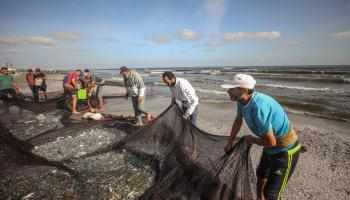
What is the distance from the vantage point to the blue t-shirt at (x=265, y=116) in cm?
220

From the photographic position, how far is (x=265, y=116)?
2197mm

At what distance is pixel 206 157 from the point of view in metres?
3.63

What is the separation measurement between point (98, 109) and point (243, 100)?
28.7 feet

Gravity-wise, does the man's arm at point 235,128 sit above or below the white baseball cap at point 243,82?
below

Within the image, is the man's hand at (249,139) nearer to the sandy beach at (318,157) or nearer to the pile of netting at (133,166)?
the pile of netting at (133,166)

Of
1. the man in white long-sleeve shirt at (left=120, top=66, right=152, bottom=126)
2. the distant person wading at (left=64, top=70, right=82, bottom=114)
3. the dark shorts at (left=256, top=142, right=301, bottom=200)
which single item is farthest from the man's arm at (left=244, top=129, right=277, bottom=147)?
the distant person wading at (left=64, top=70, right=82, bottom=114)

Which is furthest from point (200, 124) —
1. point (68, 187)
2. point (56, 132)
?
point (68, 187)

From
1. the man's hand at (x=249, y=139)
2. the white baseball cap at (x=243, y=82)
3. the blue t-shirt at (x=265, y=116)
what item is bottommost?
the man's hand at (x=249, y=139)

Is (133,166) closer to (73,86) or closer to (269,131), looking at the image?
(269,131)

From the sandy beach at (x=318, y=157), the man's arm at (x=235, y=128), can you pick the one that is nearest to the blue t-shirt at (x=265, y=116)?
the man's arm at (x=235, y=128)

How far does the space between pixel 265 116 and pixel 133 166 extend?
2910mm

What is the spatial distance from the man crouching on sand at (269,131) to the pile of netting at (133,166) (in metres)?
0.28

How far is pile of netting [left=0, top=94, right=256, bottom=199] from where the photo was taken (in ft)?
9.59

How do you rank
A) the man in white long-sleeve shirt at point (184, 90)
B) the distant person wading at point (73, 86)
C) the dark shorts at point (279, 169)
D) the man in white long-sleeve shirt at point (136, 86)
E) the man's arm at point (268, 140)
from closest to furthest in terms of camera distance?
the man's arm at point (268, 140) < the dark shorts at point (279, 169) < the man in white long-sleeve shirt at point (184, 90) < the man in white long-sleeve shirt at point (136, 86) < the distant person wading at point (73, 86)
